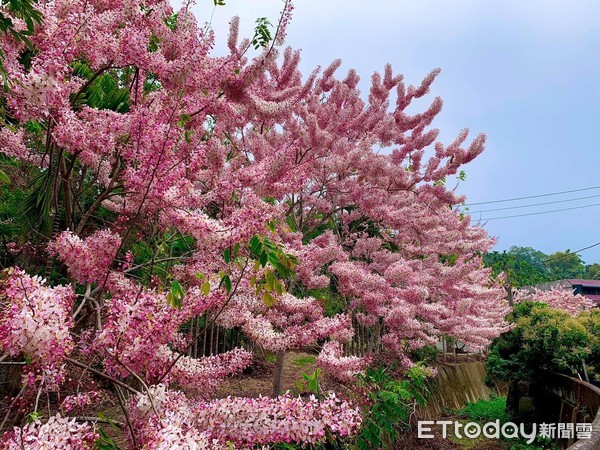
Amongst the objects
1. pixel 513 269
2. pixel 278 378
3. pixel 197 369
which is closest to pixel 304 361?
pixel 278 378

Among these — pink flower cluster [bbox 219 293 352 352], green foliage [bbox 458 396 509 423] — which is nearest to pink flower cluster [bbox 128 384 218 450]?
pink flower cluster [bbox 219 293 352 352]

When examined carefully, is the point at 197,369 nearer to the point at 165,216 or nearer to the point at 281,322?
the point at 165,216

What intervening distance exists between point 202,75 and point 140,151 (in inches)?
36.8

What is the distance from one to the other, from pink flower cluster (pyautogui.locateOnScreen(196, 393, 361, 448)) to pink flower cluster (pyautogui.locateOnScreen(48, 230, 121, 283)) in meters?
1.14

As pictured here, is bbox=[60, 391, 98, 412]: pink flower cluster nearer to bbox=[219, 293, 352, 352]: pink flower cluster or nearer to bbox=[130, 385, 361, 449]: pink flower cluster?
bbox=[130, 385, 361, 449]: pink flower cluster

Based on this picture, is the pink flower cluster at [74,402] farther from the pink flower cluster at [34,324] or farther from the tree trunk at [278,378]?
the tree trunk at [278,378]

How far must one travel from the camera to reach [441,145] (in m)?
9.05

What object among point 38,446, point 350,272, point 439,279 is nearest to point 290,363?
point 439,279

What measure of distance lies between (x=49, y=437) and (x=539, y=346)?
10.7 m

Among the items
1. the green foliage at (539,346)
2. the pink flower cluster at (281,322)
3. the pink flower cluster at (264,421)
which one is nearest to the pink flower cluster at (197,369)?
the pink flower cluster at (264,421)

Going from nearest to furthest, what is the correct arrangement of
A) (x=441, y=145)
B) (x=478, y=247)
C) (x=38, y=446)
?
1. (x=38, y=446)
2. (x=441, y=145)
3. (x=478, y=247)

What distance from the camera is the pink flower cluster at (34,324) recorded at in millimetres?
1799

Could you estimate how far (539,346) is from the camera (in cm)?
1018

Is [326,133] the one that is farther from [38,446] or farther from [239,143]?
[38,446]
